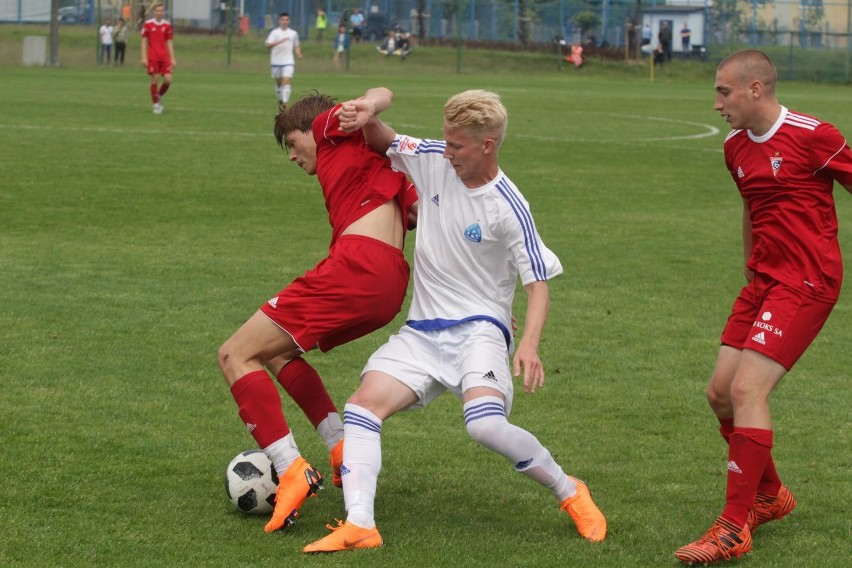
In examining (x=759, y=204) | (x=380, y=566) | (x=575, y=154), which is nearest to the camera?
(x=380, y=566)

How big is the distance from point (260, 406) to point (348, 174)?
0.99 m

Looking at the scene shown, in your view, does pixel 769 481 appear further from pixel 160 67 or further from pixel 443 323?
pixel 160 67

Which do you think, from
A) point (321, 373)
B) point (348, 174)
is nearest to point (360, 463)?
point (348, 174)

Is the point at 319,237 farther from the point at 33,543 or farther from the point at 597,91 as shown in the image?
the point at 597,91

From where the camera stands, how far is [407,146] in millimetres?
5137

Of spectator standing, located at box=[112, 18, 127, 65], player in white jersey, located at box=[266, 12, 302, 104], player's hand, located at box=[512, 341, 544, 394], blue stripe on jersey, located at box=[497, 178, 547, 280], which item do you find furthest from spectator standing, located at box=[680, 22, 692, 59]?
player's hand, located at box=[512, 341, 544, 394]

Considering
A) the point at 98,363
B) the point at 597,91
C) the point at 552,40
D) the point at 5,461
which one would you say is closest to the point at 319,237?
the point at 98,363

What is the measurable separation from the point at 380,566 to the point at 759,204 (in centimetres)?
200

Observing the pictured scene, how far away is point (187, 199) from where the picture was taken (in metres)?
14.2

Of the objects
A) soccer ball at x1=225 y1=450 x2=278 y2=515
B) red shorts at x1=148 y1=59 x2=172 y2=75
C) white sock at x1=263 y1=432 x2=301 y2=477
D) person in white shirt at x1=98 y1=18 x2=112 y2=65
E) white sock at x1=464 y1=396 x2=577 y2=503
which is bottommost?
soccer ball at x1=225 y1=450 x2=278 y2=515

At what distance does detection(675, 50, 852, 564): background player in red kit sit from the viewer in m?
4.76

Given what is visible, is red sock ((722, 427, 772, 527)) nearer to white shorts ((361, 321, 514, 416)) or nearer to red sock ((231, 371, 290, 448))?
white shorts ((361, 321, 514, 416))

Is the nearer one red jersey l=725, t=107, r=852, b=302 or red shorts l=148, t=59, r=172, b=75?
red jersey l=725, t=107, r=852, b=302

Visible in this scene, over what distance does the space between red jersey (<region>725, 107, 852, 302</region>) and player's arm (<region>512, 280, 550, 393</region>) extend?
33.6 inches
